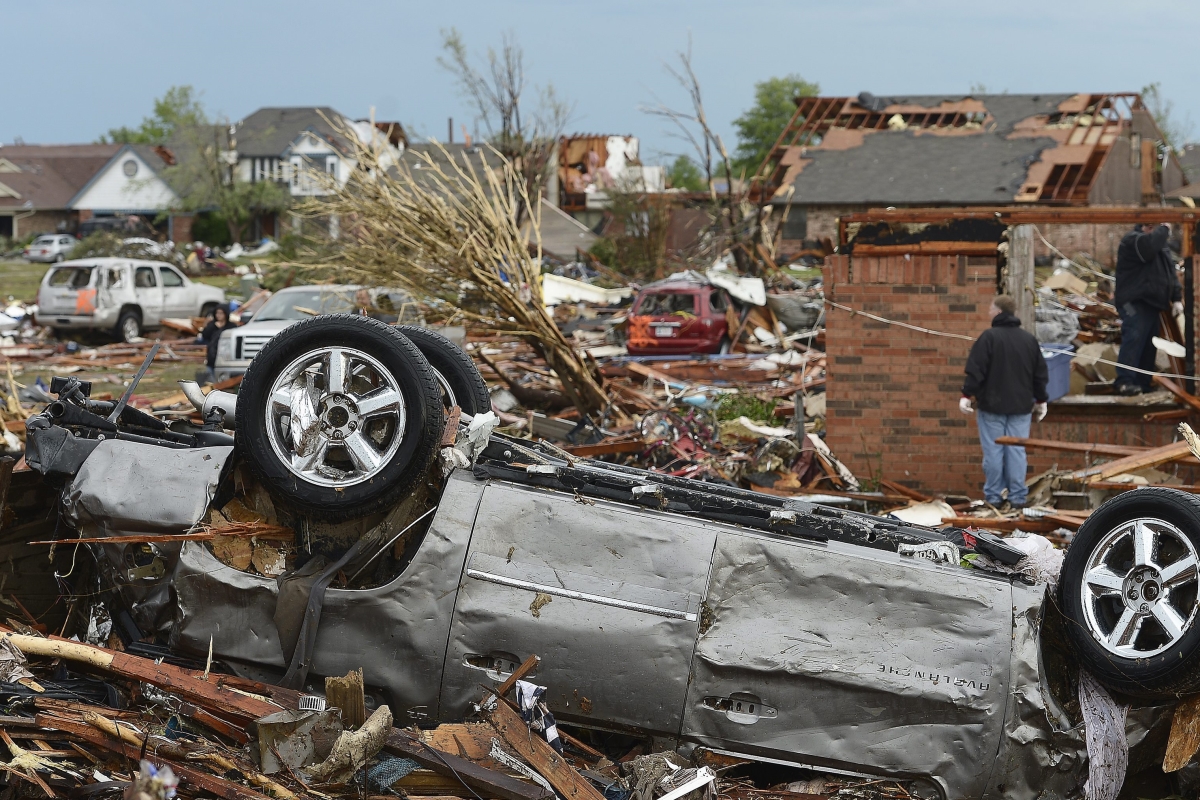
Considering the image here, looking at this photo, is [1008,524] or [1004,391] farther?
[1004,391]

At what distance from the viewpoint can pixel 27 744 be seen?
163 inches

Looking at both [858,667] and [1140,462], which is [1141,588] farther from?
[1140,462]

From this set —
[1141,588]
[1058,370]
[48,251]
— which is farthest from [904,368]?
[48,251]

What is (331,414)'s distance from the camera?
454 cm

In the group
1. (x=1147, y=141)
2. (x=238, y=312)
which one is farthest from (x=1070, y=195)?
(x=238, y=312)

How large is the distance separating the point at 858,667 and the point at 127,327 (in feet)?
75.4

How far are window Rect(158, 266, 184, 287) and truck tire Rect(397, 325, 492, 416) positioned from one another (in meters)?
21.9

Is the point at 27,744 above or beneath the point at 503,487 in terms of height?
beneath

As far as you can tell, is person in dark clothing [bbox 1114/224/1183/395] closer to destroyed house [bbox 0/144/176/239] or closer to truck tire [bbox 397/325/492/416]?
truck tire [bbox 397/325/492/416]

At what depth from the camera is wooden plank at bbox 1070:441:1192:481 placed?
8461mm

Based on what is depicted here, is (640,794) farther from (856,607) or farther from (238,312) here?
(238,312)

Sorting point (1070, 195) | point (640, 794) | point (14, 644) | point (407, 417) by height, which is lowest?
point (640, 794)

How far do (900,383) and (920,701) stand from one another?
6.92 metres

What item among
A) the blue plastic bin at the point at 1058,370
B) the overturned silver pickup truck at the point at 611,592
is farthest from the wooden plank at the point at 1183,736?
the blue plastic bin at the point at 1058,370
